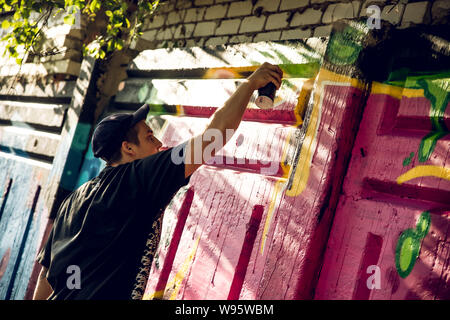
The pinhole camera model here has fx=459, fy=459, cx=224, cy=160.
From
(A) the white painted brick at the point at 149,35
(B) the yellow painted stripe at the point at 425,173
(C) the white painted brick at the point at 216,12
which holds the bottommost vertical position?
(B) the yellow painted stripe at the point at 425,173

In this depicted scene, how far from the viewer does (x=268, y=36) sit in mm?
2844

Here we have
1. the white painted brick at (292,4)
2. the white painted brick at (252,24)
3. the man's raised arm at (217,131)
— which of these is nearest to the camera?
the man's raised arm at (217,131)

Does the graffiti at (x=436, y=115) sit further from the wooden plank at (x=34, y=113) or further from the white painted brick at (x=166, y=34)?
the wooden plank at (x=34, y=113)

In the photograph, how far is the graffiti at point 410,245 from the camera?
1835 mm

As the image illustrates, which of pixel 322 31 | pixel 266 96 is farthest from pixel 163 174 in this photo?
pixel 322 31

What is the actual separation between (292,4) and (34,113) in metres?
3.06

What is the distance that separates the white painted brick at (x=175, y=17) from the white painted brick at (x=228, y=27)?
0.48 m

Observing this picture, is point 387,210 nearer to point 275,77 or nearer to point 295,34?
point 275,77

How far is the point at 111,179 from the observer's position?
6.35ft

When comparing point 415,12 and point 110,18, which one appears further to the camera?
point 110,18

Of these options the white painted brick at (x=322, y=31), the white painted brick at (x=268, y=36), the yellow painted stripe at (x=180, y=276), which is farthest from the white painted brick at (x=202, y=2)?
the yellow painted stripe at (x=180, y=276)

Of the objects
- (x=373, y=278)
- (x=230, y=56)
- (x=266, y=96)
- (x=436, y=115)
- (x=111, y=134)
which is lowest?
(x=373, y=278)
